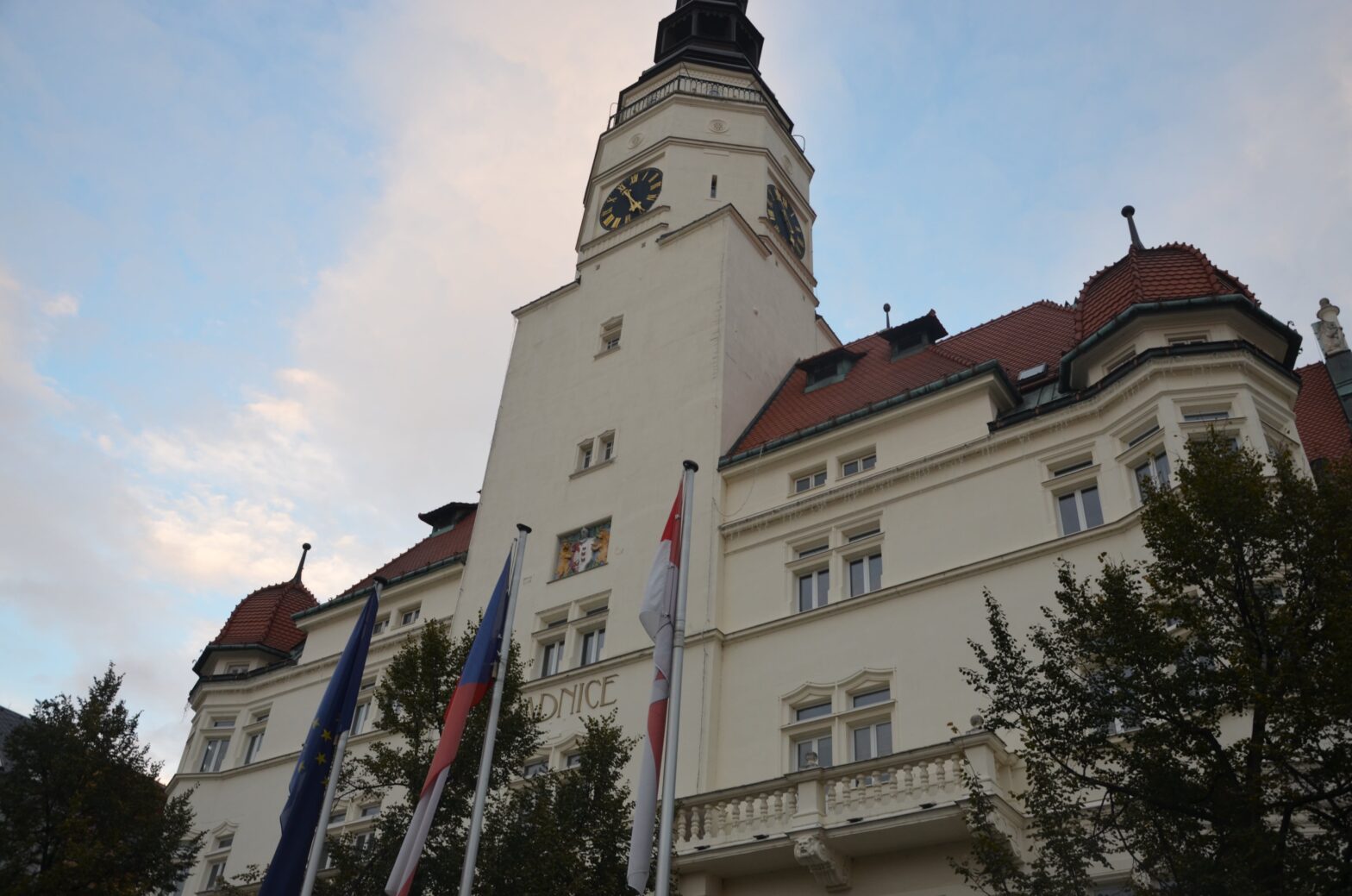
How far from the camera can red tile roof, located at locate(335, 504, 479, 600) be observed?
3853 cm

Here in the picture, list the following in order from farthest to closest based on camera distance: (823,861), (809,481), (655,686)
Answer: (809,481) < (823,861) < (655,686)

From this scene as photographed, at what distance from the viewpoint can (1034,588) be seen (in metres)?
22.9

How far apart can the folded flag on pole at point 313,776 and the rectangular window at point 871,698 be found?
977 centimetres

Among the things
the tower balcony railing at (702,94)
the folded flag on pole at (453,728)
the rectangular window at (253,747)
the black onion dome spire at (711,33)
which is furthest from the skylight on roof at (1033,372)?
the rectangular window at (253,747)

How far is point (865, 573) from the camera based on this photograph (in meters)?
26.1

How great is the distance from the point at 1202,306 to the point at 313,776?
1949 centimetres

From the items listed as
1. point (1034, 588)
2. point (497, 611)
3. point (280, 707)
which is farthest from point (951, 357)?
point (280, 707)

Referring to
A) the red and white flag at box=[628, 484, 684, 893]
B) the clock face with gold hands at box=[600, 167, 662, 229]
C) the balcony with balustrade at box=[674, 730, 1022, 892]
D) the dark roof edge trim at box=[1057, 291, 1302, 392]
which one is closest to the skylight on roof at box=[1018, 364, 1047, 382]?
the dark roof edge trim at box=[1057, 291, 1302, 392]

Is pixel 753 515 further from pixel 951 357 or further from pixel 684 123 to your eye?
pixel 684 123

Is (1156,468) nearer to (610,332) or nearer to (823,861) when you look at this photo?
(823,861)

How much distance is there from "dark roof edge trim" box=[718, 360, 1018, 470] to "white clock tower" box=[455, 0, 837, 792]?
122 cm

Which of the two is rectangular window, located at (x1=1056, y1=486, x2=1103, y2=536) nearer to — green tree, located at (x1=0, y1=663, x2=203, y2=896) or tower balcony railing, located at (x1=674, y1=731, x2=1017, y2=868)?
tower balcony railing, located at (x1=674, y1=731, x2=1017, y2=868)

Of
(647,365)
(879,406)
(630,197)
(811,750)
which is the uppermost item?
(630,197)

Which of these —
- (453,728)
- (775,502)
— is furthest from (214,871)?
(775,502)
